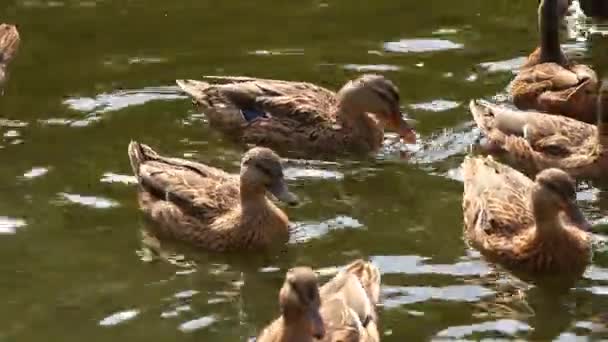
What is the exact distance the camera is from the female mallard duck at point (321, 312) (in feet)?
25.8

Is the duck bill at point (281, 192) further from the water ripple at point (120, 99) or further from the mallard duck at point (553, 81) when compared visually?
the mallard duck at point (553, 81)

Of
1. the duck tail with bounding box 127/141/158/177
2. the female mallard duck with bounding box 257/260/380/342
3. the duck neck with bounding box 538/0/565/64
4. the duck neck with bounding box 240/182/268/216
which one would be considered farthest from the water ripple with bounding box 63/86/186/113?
the female mallard duck with bounding box 257/260/380/342

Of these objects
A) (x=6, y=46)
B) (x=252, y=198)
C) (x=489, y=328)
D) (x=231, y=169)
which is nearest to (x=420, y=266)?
(x=489, y=328)

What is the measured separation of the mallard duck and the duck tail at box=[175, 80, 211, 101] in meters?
2.50

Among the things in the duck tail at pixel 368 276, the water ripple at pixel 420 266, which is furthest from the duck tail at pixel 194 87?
the duck tail at pixel 368 276

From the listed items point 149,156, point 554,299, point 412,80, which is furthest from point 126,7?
point 554,299

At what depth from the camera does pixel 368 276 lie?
28.2 ft

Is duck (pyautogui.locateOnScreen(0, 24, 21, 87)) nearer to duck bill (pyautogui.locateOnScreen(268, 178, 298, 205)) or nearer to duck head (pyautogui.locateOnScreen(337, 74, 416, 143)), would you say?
duck head (pyautogui.locateOnScreen(337, 74, 416, 143))

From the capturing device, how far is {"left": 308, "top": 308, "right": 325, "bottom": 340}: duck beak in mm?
7804

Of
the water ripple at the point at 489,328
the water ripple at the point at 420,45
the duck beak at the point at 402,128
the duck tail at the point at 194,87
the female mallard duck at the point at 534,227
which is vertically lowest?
the water ripple at the point at 489,328

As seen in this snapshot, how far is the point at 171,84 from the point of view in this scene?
1281cm

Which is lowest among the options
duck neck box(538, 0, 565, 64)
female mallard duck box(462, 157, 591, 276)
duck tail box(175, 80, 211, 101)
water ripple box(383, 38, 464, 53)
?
female mallard duck box(462, 157, 591, 276)

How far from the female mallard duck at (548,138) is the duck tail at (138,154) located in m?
2.56

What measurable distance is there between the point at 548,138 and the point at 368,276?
3.02 meters
